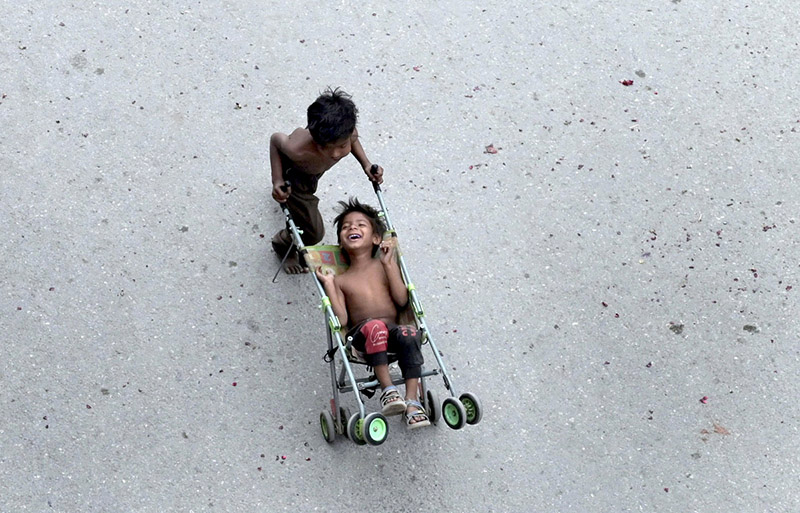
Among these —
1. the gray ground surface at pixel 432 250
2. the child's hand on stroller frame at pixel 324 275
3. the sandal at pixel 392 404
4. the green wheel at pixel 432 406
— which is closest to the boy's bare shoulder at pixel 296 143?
the child's hand on stroller frame at pixel 324 275

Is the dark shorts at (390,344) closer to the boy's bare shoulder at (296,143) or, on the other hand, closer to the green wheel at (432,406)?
the green wheel at (432,406)

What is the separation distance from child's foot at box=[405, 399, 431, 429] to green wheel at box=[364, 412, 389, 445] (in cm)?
12

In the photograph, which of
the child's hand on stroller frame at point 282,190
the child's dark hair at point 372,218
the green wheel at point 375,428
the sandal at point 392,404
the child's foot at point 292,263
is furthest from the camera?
the child's foot at point 292,263

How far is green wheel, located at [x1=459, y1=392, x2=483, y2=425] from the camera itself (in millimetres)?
3844

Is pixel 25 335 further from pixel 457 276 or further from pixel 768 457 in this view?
pixel 768 457

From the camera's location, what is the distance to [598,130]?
524cm

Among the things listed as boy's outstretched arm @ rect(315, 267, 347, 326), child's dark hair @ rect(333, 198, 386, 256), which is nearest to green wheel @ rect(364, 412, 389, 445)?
boy's outstretched arm @ rect(315, 267, 347, 326)

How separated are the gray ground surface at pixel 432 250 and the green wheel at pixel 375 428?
1.44 feet

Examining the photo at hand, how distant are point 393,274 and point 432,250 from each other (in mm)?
680

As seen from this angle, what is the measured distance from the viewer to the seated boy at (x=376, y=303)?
12.7 feet

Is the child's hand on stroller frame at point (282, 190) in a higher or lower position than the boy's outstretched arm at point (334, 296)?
higher

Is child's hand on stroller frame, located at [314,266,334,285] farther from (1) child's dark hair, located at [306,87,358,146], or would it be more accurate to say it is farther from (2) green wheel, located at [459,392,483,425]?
(2) green wheel, located at [459,392,483,425]

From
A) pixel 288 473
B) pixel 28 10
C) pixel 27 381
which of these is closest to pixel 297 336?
pixel 288 473

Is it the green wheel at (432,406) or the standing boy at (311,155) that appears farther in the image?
the green wheel at (432,406)
